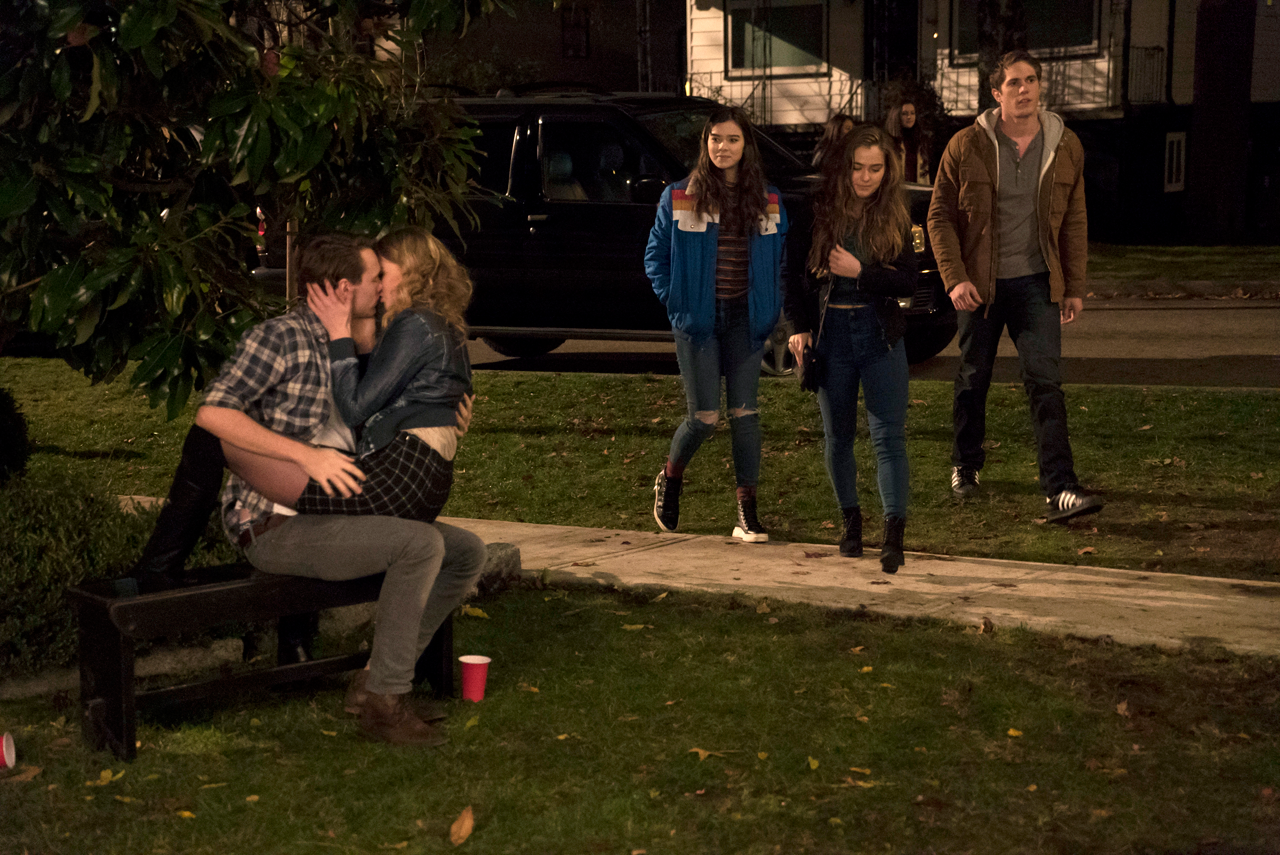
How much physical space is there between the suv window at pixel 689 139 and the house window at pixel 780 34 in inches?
702

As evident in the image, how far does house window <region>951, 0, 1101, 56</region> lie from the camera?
2835cm

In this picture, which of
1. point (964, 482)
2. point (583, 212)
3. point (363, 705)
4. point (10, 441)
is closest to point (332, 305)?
point (363, 705)

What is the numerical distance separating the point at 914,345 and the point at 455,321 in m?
8.35

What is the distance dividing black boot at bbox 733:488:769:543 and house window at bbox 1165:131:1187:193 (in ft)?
77.8

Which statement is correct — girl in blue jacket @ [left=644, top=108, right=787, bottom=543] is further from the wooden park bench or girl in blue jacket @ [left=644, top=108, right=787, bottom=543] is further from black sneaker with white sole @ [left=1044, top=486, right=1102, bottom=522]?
the wooden park bench

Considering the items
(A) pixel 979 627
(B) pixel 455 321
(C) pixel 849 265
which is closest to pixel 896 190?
(C) pixel 849 265

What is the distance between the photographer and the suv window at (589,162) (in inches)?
487

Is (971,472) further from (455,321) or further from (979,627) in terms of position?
(455,321)

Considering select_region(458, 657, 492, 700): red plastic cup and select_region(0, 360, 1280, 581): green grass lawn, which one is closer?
select_region(458, 657, 492, 700): red plastic cup

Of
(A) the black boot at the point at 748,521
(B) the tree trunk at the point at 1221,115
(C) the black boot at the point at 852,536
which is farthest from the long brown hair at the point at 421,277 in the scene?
(B) the tree trunk at the point at 1221,115

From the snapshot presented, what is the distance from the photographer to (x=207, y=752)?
4.74 metres

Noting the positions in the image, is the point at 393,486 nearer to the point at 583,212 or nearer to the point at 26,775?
the point at 26,775

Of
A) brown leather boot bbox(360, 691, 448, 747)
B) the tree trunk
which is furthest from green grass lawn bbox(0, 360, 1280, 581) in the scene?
the tree trunk

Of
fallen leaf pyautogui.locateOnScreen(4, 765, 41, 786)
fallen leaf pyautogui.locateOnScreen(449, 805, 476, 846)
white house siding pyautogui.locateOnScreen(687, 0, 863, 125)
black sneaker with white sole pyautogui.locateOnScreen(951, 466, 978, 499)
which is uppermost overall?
white house siding pyautogui.locateOnScreen(687, 0, 863, 125)
